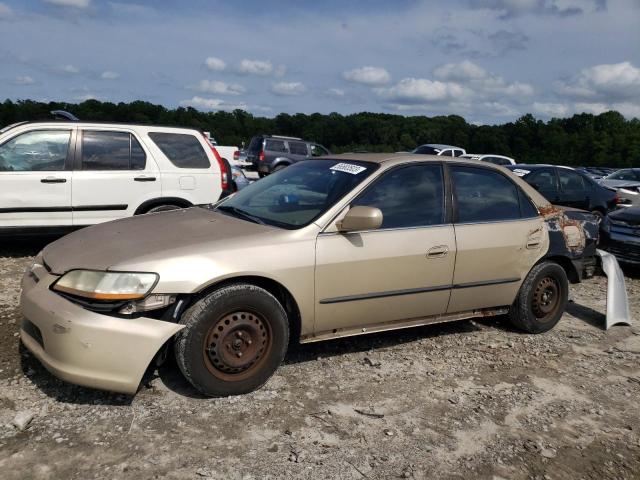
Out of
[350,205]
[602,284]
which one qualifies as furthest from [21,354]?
[602,284]

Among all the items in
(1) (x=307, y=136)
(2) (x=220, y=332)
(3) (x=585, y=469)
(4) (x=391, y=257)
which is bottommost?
(3) (x=585, y=469)

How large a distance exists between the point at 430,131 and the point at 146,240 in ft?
229

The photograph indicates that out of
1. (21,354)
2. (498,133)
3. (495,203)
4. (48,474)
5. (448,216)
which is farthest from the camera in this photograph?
(498,133)

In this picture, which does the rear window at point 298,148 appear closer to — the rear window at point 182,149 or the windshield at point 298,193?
the rear window at point 182,149

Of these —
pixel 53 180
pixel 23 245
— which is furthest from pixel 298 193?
pixel 23 245

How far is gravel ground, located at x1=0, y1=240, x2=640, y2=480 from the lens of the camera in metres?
2.80

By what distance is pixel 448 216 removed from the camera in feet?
14.1

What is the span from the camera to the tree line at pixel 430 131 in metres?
58.8

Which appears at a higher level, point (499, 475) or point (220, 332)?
point (220, 332)

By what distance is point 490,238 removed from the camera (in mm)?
4465

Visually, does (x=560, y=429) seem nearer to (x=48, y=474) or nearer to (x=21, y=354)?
(x=48, y=474)

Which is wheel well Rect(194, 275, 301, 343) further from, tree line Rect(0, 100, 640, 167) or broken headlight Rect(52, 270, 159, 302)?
tree line Rect(0, 100, 640, 167)

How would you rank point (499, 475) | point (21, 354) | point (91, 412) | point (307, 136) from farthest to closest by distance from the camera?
1. point (307, 136)
2. point (21, 354)
3. point (91, 412)
4. point (499, 475)

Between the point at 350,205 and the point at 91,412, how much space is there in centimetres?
206
